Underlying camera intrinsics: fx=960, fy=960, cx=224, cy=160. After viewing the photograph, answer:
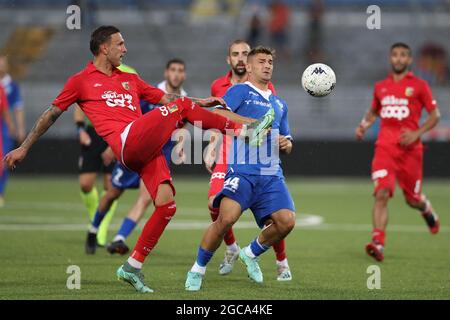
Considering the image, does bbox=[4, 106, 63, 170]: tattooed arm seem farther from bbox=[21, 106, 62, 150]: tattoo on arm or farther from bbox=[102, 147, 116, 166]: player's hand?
bbox=[102, 147, 116, 166]: player's hand

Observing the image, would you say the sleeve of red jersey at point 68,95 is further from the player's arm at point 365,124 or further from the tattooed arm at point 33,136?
the player's arm at point 365,124

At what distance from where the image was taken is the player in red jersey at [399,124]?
12430 millimetres

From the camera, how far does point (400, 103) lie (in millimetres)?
12602

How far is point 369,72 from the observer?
30.7m

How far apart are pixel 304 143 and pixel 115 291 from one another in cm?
1746

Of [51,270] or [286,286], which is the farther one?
[51,270]

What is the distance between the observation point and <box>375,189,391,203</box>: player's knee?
40.4 ft

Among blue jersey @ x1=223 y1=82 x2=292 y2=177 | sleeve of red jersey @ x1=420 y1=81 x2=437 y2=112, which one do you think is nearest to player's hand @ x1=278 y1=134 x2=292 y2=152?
blue jersey @ x1=223 y1=82 x2=292 y2=177

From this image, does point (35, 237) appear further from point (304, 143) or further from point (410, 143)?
point (304, 143)

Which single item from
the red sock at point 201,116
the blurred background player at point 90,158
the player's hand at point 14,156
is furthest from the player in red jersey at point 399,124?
the player's hand at point 14,156

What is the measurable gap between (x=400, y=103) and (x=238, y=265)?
3.25 m

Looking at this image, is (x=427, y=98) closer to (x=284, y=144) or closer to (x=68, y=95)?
(x=284, y=144)

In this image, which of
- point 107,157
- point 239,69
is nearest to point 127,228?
point 107,157

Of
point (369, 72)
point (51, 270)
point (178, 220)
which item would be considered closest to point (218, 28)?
point (369, 72)
